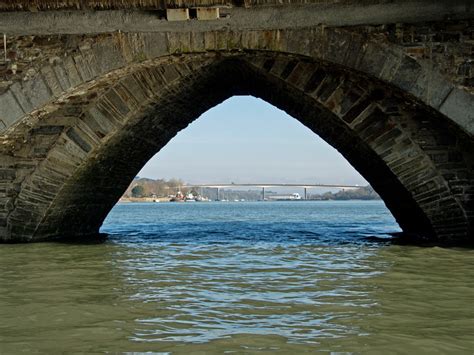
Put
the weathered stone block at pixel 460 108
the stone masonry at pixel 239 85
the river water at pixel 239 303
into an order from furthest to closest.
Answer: the stone masonry at pixel 239 85 < the weathered stone block at pixel 460 108 < the river water at pixel 239 303

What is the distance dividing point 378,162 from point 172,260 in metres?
2.79

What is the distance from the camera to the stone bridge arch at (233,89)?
702 centimetres

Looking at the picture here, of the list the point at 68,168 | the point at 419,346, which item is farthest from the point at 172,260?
the point at 419,346

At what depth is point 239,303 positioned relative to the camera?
14.8ft

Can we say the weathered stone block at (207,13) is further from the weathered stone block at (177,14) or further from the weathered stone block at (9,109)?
the weathered stone block at (9,109)

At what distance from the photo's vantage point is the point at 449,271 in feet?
20.1

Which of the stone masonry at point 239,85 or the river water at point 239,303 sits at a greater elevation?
the stone masonry at point 239,85

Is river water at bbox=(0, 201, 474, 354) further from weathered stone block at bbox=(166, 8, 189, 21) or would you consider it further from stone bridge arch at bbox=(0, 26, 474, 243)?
weathered stone block at bbox=(166, 8, 189, 21)

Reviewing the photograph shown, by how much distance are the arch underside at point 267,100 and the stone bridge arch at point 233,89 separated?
0.01m

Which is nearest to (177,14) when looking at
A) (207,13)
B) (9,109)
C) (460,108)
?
(207,13)

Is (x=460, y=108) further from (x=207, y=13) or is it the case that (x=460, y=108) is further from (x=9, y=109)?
(x=9, y=109)

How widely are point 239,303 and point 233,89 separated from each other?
5.58 m

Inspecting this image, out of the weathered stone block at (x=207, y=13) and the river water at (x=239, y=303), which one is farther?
the weathered stone block at (x=207, y=13)

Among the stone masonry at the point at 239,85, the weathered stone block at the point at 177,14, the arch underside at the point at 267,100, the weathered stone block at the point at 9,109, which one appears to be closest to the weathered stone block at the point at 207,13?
the stone masonry at the point at 239,85
